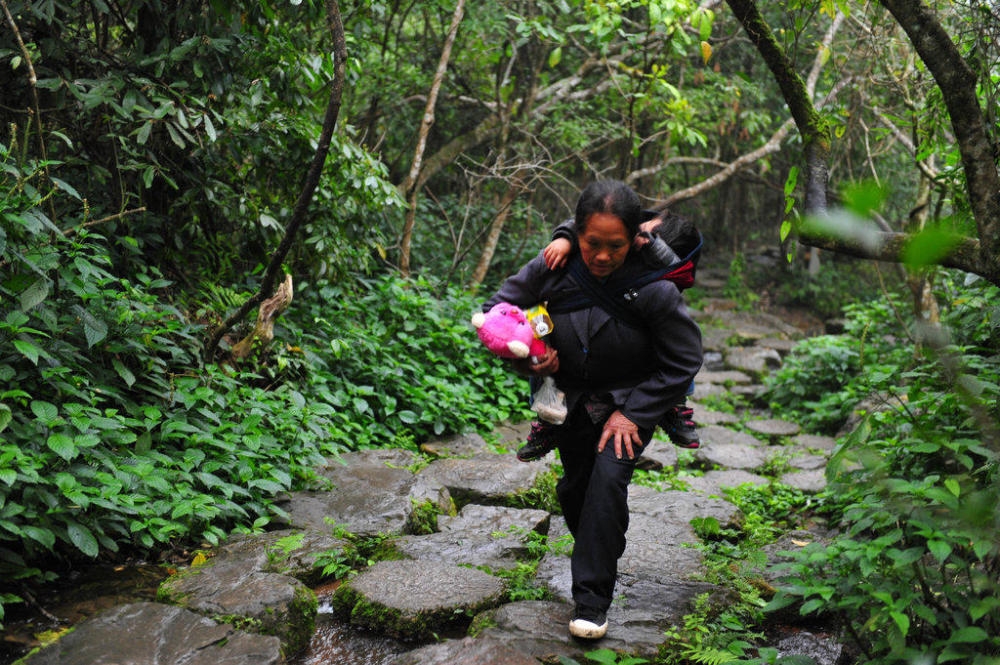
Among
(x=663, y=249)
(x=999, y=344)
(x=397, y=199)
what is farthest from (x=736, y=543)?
(x=397, y=199)

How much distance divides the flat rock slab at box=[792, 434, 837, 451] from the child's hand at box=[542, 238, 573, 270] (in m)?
4.56

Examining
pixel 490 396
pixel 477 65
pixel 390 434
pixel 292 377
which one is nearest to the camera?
pixel 292 377

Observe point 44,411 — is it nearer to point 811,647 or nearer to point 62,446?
point 62,446

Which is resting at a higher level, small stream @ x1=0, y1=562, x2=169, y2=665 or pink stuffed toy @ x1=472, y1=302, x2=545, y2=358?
pink stuffed toy @ x1=472, y1=302, x2=545, y2=358

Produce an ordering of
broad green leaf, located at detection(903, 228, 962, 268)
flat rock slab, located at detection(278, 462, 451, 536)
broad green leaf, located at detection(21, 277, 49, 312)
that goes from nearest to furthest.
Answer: broad green leaf, located at detection(903, 228, 962, 268), broad green leaf, located at detection(21, 277, 49, 312), flat rock slab, located at detection(278, 462, 451, 536)

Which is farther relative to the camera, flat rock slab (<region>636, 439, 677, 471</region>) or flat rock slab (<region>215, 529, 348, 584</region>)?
flat rock slab (<region>636, 439, 677, 471</region>)

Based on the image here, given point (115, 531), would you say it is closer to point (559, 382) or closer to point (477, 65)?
point (559, 382)

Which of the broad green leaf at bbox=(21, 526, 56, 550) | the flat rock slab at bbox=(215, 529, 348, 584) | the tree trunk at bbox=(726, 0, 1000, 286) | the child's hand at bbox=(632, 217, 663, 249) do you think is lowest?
the flat rock slab at bbox=(215, 529, 348, 584)

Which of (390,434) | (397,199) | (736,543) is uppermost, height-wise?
(397,199)

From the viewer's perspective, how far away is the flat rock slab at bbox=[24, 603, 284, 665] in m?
2.52

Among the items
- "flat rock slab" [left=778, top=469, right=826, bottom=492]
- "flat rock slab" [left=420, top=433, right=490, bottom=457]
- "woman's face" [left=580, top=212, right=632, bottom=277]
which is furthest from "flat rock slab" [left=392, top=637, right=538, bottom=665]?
"flat rock slab" [left=778, top=469, right=826, bottom=492]

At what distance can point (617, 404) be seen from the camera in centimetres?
289

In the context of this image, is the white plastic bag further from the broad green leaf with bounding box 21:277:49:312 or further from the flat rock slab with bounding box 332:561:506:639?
the broad green leaf with bounding box 21:277:49:312

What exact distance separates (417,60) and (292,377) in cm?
598
